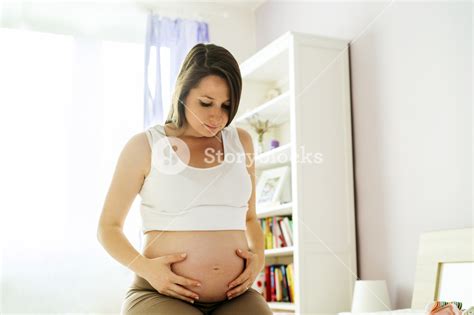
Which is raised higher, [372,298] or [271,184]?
[271,184]

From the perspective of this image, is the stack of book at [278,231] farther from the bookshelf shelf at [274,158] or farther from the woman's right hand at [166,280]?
the woman's right hand at [166,280]

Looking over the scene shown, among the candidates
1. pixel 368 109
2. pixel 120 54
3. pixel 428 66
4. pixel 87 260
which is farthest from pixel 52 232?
pixel 428 66

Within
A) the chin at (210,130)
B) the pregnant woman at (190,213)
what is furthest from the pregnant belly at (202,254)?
the chin at (210,130)

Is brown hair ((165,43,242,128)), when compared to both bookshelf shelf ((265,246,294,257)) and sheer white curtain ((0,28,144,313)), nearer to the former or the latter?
bookshelf shelf ((265,246,294,257))

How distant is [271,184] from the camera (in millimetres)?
3330

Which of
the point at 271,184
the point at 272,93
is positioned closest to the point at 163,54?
the point at 272,93

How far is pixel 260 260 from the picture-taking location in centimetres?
128

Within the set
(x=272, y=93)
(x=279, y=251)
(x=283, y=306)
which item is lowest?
(x=283, y=306)

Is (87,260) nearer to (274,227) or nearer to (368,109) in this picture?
(274,227)

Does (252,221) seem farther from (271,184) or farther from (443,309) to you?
(271,184)

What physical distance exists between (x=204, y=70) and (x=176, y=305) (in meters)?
0.51

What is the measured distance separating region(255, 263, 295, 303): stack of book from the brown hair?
2001 millimetres

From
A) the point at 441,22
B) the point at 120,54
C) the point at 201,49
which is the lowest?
the point at 201,49

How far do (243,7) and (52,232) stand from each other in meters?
2.07
